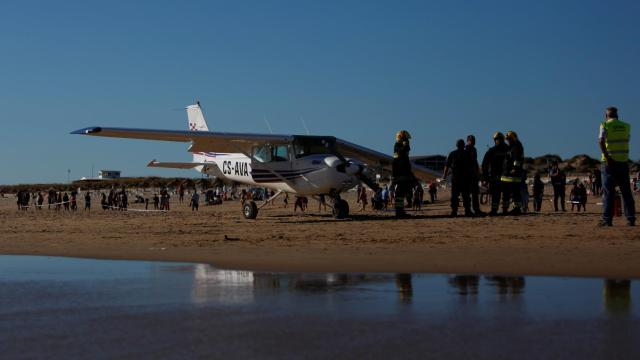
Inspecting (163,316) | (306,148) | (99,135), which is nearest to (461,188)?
(306,148)

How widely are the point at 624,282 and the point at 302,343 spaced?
3.80m

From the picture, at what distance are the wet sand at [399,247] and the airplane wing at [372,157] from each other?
25.8 feet

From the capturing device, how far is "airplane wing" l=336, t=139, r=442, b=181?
25.6 meters

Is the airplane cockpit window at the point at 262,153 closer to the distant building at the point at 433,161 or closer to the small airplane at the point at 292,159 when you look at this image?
the small airplane at the point at 292,159

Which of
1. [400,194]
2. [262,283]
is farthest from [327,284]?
[400,194]

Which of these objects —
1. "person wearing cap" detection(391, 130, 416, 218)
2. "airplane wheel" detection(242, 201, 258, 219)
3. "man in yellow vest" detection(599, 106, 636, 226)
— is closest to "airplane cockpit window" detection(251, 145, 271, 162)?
"airplane wheel" detection(242, 201, 258, 219)

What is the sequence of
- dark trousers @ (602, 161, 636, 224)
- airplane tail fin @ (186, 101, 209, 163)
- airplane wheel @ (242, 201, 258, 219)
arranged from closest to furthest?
dark trousers @ (602, 161, 636, 224), airplane wheel @ (242, 201, 258, 219), airplane tail fin @ (186, 101, 209, 163)

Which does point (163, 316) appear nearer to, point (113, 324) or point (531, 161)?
point (113, 324)

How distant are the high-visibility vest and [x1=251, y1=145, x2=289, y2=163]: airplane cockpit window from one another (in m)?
12.8

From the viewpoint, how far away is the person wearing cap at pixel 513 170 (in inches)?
719

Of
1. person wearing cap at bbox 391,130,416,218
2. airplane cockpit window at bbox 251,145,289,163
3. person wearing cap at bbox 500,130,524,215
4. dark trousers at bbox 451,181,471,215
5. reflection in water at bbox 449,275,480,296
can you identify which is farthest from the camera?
airplane cockpit window at bbox 251,145,289,163

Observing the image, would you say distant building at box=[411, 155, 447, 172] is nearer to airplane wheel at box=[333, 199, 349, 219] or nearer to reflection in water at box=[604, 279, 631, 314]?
airplane wheel at box=[333, 199, 349, 219]

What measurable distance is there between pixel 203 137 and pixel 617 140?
1352cm

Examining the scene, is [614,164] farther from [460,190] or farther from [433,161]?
[433,161]
